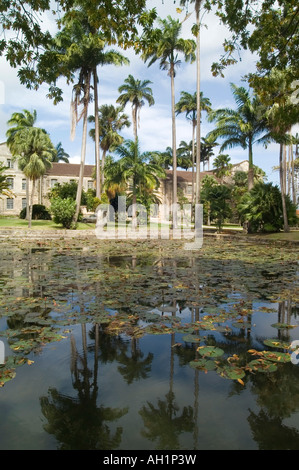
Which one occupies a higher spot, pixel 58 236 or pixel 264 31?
pixel 264 31

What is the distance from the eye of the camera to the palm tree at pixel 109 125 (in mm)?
44503

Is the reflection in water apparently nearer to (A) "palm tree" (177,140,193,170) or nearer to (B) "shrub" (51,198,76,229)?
(B) "shrub" (51,198,76,229)

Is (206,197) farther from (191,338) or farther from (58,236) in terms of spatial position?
(191,338)

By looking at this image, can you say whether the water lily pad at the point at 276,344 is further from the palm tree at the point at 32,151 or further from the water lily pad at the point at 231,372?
the palm tree at the point at 32,151

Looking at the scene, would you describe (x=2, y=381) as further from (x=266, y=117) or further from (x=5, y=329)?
(x=266, y=117)

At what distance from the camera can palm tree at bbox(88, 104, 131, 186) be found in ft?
146

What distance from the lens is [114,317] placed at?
454 cm

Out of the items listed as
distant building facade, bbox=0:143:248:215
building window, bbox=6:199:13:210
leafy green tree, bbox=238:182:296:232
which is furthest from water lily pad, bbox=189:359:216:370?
building window, bbox=6:199:13:210

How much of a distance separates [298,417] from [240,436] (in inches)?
21.0

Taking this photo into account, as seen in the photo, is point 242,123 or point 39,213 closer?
point 242,123

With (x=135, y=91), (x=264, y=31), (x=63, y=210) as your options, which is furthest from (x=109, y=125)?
(x=264, y=31)

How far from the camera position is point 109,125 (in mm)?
46219

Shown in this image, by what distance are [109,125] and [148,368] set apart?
153ft

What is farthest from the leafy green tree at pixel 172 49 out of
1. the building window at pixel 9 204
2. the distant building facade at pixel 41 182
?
the building window at pixel 9 204
